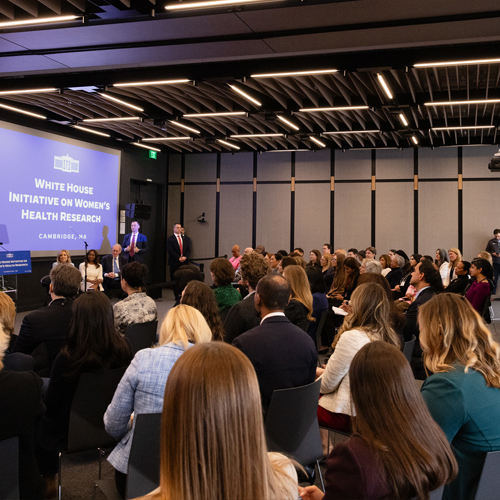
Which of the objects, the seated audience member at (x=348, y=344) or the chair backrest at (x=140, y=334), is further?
the chair backrest at (x=140, y=334)

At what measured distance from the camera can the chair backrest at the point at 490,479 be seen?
1618mm

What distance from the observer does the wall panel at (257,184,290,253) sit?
1400 centimetres

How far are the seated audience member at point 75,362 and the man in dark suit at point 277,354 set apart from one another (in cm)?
72

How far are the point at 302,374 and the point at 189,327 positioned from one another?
757mm

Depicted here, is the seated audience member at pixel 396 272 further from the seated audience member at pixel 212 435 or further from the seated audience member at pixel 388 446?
the seated audience member at pixel 212 435

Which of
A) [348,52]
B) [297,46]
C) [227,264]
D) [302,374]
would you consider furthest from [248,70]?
[302,374]

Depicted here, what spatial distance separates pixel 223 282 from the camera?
4.60 meters

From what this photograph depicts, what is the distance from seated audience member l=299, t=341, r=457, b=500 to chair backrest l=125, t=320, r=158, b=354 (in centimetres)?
273

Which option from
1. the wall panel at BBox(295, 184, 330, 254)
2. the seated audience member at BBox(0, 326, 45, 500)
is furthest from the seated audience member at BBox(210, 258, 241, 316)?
the wall panel at BBox(295, 184, 330, 254)

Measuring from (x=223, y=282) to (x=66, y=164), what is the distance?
732 centimetres

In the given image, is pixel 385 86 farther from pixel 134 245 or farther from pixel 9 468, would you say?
pixel 9 468

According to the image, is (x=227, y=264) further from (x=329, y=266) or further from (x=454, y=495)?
(x=329, y=266)

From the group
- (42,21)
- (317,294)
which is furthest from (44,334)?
(42,21)

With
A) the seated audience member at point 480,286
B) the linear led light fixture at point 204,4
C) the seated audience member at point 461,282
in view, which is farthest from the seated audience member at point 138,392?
the seated audience member at point 461,282
